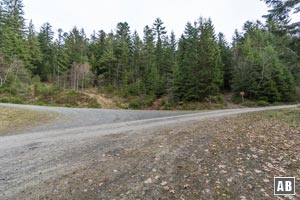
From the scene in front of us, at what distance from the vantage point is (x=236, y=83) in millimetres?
32969

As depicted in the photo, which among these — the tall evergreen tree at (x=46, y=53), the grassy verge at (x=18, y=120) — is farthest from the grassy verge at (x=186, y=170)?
the tall evergreen tree at (x=46, y=53)

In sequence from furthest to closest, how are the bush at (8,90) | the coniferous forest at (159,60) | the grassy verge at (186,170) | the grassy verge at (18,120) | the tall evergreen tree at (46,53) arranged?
the tall evergreen tree at (46,53), the bush at (8,90), the coniferous forest at (159,60), the grassy verge at (18,120), the grassy verge at (186,170)

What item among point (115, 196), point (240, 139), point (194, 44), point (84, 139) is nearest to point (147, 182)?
point (115, 196)

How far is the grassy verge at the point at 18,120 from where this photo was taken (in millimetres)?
10344

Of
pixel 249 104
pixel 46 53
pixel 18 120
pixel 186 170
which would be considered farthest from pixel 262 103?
pixel 46 53

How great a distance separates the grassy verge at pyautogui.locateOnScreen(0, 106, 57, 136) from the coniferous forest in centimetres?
1562

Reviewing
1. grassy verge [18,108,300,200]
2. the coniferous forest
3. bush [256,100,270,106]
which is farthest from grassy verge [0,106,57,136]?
bush [256,100,270,106]

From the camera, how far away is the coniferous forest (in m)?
28.1

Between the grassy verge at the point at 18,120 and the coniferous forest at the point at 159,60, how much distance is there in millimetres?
15615

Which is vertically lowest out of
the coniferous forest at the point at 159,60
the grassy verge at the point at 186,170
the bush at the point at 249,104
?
the grassy verge at the point at 186,170

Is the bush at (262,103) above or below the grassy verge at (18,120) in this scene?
above

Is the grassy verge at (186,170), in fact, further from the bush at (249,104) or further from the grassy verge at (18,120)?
the bush at (249,104)

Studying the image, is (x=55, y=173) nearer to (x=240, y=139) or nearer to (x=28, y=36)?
(x=240, y=139)

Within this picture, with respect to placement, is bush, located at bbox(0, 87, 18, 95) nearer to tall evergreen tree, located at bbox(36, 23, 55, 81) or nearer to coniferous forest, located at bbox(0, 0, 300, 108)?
coniferous forest, located at bbox(0, 0, 300, 108)
